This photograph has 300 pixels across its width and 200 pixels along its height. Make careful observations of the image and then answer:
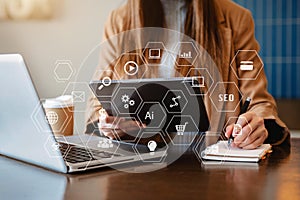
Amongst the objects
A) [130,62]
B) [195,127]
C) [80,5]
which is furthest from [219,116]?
[80,5]

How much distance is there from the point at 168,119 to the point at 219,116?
0.76ft

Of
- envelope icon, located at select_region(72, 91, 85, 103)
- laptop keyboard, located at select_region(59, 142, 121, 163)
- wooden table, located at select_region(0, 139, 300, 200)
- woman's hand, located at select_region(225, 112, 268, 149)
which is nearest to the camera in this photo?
wooden table, located at select_region(0, 139, 300, 200)

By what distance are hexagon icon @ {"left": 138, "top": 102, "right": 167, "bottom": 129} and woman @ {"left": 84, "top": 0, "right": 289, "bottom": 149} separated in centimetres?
18

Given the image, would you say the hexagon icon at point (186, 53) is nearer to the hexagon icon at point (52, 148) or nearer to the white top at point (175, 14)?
the white top at point (175, 14)

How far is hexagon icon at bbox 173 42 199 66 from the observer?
1.43m

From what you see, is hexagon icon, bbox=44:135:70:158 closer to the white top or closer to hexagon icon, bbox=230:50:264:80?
hexagon icon, bbox=230:50:264:80

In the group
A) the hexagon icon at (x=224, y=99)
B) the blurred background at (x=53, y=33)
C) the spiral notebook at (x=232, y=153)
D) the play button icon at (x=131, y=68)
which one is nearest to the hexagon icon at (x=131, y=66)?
the play button icon at (x=131, y=68)

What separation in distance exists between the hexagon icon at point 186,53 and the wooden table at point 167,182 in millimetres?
555

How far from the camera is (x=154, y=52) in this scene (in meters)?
1.54

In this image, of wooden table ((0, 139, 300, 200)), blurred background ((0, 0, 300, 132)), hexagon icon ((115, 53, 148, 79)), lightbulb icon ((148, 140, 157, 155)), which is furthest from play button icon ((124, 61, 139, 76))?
wooden table ((0, 139, 300, 200))

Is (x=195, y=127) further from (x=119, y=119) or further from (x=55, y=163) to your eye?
(x=55, y=163)

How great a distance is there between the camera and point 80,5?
141 cm

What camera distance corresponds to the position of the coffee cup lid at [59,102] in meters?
1.00

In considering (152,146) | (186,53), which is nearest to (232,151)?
(152,146)
